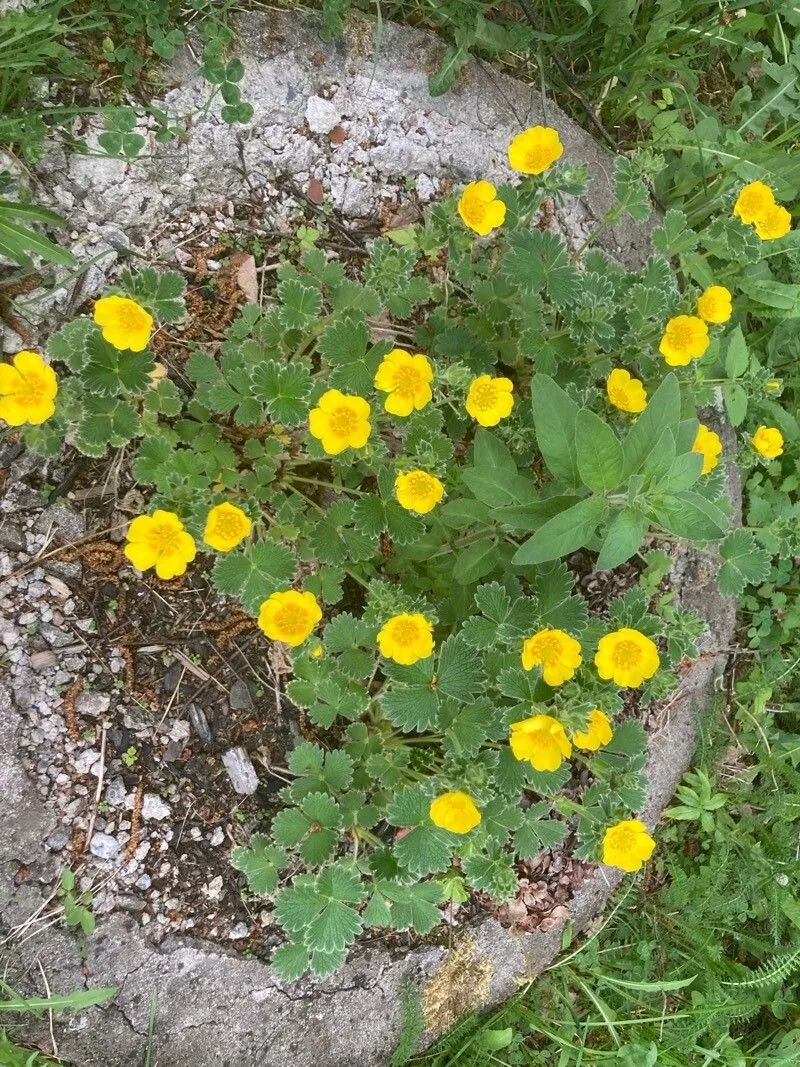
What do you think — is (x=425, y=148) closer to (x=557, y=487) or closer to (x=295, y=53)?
(x=295, y=53)

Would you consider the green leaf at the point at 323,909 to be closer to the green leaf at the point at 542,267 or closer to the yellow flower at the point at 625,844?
the yellow flower at the point at 625,844

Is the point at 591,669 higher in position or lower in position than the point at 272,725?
higher

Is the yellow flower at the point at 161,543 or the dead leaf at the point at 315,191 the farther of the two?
the dead leaf at the point at 315,191

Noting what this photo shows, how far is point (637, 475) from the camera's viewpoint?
2.21 m

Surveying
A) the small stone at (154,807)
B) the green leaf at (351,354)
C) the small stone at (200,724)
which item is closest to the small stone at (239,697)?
the small stone at (200,724)

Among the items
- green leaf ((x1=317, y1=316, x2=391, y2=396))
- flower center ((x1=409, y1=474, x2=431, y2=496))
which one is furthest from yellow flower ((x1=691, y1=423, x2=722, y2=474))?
green leaf ((x1=317, y1=316, x2=391, y2=396))

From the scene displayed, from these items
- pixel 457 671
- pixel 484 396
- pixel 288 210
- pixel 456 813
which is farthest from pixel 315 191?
pixel 456 813

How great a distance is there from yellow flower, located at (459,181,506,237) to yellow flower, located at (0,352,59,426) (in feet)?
4.30

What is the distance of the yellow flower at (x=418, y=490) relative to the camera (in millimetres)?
2441

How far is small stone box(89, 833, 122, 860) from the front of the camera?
104 inches

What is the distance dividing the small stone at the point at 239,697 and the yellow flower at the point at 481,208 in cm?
165

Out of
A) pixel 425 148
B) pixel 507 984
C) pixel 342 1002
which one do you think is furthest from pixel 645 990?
pixel 425 148

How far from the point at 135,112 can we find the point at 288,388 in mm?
1142

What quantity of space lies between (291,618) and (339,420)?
57 cm
